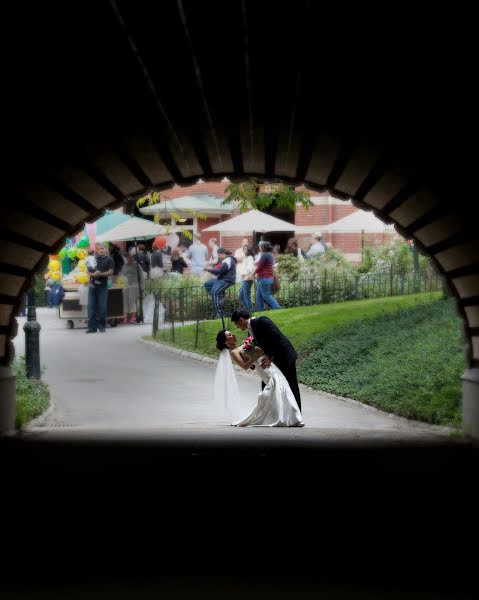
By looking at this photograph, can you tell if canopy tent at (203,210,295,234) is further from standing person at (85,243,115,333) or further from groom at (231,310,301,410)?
groom at (231,310,301,410)

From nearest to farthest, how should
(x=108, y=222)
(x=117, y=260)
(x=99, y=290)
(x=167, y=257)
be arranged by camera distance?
1. (x=99, y=290)
2. (x=117, y=260)
3. (x=108, y=222)
4. (x=167, y=257)

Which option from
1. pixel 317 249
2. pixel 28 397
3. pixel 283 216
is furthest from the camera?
pixel 283 216

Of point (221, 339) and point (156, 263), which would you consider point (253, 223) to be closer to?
→ point (156, 263)

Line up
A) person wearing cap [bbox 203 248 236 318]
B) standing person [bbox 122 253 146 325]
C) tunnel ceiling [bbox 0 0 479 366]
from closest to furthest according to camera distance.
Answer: tunnel ceiling [bbox 0 0 479 366]
person wearing cap [bbox 203 248 236 318]
standing person [bbox 122 253 146 325]

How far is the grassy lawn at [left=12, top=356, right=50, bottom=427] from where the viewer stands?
14.0 metres

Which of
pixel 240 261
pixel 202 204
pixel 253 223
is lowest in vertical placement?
pixel 240 261

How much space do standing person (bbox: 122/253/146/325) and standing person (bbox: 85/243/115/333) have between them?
5.84ft

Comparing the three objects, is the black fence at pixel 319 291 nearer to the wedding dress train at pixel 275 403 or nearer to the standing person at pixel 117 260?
the standing person at pixel 117 260

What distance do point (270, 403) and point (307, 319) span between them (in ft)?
29.3

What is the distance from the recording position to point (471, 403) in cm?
1171

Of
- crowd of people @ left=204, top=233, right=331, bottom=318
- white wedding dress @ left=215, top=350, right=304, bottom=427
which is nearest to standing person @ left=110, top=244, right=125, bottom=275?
crowd of people @ left=204, top=233, right=331, bottom=318

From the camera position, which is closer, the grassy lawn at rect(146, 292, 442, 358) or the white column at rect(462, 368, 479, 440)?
the white column at rect(462, 368, 479, 440)

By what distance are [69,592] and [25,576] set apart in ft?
1.28

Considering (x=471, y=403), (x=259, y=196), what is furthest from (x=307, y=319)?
(x=471, y=403)
